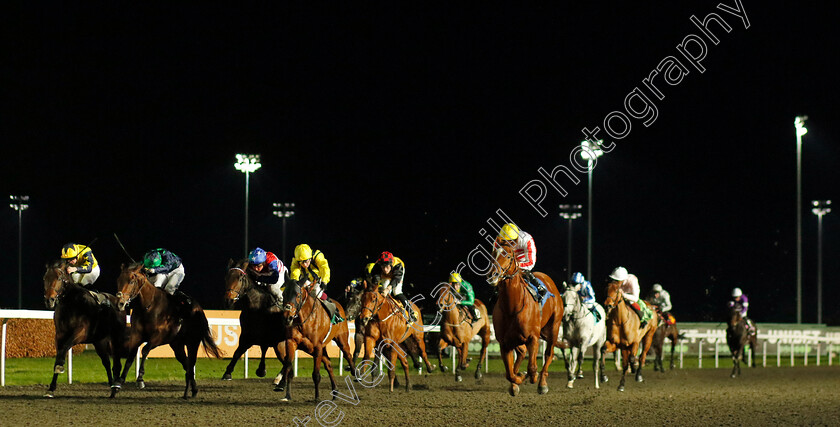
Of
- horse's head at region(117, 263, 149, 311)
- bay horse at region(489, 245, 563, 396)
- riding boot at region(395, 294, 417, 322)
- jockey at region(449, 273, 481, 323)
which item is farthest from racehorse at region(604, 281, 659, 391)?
horse's head at region(117, 263, 149, 311)

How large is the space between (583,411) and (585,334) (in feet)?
14.7

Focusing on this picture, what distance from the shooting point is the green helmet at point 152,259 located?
11.9 meters

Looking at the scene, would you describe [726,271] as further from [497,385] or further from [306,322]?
[306,322]

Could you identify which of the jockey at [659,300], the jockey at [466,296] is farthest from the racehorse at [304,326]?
the jockey at [659,300]

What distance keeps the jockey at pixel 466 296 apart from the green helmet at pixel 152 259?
647cm

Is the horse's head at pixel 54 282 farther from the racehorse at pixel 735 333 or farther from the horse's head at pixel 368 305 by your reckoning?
the racehorse at pixel 735 333

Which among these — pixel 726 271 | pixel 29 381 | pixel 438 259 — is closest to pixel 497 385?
pixel 29 381

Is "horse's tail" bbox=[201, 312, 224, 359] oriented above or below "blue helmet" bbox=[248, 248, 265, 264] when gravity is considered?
below

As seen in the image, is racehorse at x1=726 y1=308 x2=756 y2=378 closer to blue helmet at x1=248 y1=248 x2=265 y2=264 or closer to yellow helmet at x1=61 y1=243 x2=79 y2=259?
blue helmet at x1=248 y1=248 x2=265 y2=264

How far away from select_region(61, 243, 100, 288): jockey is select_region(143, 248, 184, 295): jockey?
32.8 inches

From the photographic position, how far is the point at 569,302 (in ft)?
50.0

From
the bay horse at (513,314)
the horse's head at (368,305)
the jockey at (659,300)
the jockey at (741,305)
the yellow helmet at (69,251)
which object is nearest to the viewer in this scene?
the bay horse at (513,314)

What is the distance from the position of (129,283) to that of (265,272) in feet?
5.21

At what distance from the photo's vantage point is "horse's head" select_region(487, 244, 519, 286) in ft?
37.2
